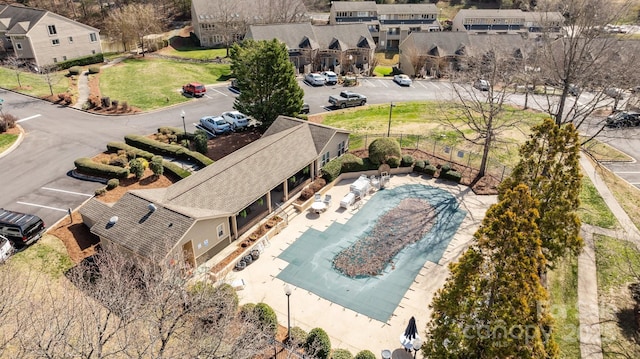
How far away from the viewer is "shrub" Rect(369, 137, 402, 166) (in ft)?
123

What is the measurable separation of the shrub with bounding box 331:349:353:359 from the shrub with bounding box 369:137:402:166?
67.6 ft

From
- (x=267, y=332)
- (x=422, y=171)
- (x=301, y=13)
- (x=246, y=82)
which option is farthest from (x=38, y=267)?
(x=301, y=13)

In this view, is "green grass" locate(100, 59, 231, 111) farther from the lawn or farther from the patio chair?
the lawn

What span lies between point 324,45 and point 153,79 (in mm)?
28915

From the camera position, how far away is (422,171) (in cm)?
3869

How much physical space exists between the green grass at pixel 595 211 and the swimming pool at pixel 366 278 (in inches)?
364

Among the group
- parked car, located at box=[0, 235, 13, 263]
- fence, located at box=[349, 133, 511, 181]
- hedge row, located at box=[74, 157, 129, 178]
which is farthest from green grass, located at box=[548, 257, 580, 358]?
hedge row, located at box=[74, 157, 129, 178]

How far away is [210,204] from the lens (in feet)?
89.4

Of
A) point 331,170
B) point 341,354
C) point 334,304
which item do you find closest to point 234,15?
point 331,170

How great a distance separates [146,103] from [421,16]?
6598 centimetres

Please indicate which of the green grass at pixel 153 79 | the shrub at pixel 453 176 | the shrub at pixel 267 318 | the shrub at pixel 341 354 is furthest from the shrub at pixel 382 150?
the green grass at pixel 153 79

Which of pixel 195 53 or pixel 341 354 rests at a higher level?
pixel 195 53

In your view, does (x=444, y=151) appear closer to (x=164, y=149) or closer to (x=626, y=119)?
(x=626, y=119)

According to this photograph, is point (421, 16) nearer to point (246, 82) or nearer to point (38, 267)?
point (246, 82)
